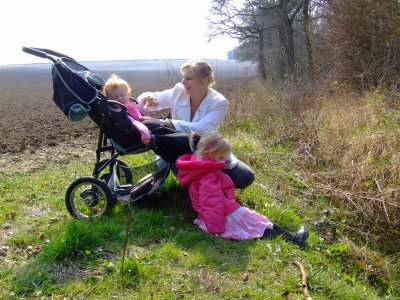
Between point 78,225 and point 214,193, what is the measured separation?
129 centimetres

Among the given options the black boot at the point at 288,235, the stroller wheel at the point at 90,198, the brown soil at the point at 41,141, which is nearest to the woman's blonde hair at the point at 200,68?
the stroller wheel at the point at 90,198

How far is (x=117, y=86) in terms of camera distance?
455cm

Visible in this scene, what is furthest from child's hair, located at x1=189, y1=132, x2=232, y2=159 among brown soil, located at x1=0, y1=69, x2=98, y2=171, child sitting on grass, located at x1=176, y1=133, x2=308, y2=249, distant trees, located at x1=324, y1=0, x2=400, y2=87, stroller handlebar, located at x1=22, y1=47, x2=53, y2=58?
distant trees, located at x1=324, y1=0, x2=400, y2=87

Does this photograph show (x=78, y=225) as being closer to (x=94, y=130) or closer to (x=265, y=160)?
(x=265, y=160)

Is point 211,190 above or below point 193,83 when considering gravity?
below

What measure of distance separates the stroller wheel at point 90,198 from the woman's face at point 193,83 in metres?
1.37

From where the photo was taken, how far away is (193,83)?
459cm

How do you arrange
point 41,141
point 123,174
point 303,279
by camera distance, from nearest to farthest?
point 303,279
point 123,174
point 41,141

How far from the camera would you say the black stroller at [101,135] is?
411 cm

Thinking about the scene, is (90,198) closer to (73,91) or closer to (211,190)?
(73,91)

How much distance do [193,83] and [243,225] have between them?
1593 millimetres

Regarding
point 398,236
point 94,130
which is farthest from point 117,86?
point 94,130

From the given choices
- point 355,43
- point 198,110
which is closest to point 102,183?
point 198,110

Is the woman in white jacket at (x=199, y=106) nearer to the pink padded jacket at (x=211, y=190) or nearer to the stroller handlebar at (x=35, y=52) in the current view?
the pink padded jacket at (x=211, y=190)
